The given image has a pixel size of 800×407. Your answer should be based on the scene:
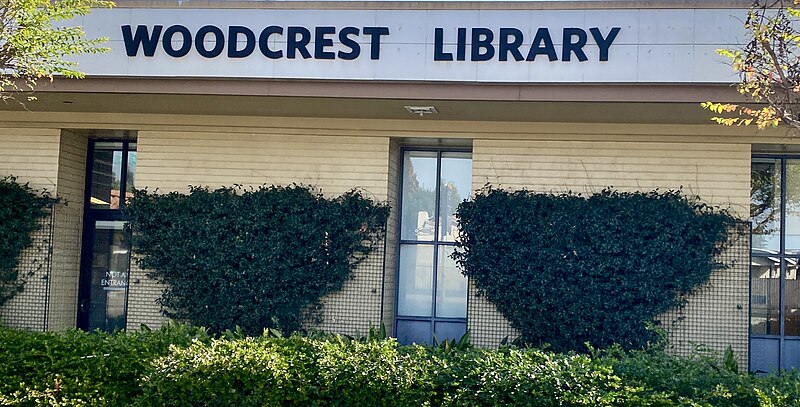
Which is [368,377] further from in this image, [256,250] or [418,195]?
[418,195]

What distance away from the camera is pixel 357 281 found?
13.2 meters

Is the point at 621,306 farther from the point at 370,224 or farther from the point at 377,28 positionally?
the point at 377,28

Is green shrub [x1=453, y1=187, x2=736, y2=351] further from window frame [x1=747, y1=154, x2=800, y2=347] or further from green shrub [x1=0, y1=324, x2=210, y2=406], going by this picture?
green shrub [x1=0, y1=324, x2=210, y2=406]

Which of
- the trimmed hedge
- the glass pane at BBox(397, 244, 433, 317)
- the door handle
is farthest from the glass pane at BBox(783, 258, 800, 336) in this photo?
the door handle

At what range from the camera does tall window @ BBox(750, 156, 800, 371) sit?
12820 millimetres

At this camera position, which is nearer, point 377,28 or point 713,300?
point 377,28

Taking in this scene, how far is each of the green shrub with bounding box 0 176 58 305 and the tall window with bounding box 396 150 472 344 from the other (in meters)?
5.69

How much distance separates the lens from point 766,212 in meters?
13.1

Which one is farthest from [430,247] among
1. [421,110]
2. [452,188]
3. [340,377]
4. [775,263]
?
[340,377]

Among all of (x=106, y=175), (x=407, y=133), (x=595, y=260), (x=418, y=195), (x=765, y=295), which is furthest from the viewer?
(x=106, y=175)

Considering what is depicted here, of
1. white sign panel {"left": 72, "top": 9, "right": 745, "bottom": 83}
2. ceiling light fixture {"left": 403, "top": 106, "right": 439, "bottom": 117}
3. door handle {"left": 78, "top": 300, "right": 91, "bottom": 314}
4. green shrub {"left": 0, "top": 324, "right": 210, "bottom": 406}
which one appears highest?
white sign panel {"left": 72, "top": 9, "right": 745, "bottom": 83}

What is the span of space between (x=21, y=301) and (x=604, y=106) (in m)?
9.42

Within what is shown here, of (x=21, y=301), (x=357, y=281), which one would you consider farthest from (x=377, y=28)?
(x=21, y=301)

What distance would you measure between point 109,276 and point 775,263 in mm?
10647
